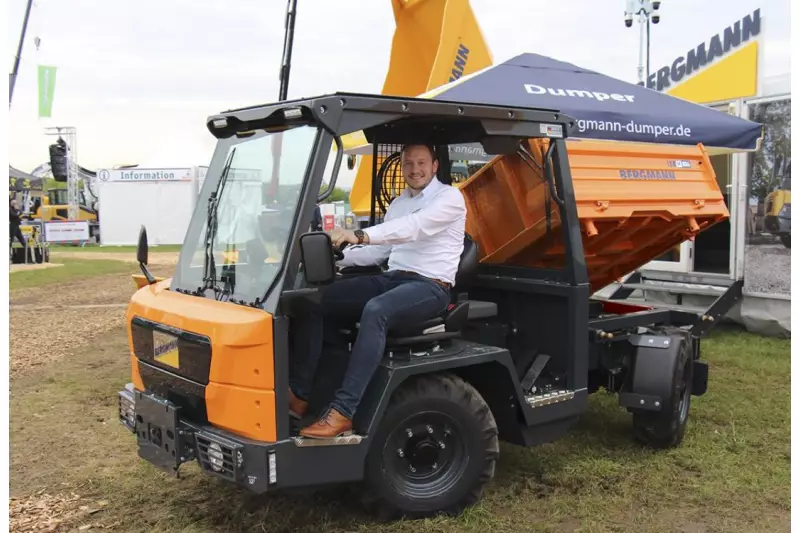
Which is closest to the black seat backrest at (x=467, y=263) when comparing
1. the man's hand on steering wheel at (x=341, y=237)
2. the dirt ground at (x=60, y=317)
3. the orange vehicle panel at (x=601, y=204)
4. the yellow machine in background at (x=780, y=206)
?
the orange vehicle panel at (x=601, y=204)

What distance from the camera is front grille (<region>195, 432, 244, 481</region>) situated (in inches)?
134

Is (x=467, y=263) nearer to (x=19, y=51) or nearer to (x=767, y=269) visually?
(x=767, y=269)

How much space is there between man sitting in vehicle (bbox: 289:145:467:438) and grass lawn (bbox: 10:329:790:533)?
0.77 meters

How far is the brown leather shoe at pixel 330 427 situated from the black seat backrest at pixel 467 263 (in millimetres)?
1358

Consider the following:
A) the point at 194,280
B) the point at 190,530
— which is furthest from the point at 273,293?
the point at 190,530

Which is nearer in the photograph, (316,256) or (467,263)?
(316,256)

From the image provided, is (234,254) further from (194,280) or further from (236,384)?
(236,384)

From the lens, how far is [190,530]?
3.89 meters

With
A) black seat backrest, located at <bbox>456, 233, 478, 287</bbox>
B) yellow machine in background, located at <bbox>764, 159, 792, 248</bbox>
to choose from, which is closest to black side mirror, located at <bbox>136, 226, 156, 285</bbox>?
black seat backrest, located at <bbox>456, 233, 478, 287</bbox>

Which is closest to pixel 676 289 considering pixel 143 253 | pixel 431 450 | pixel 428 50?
pixel 428 50

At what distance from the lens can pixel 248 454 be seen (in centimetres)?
340

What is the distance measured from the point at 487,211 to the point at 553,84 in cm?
187

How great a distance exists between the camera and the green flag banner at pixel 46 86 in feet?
66.2

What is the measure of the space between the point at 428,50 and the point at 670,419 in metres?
6.09
